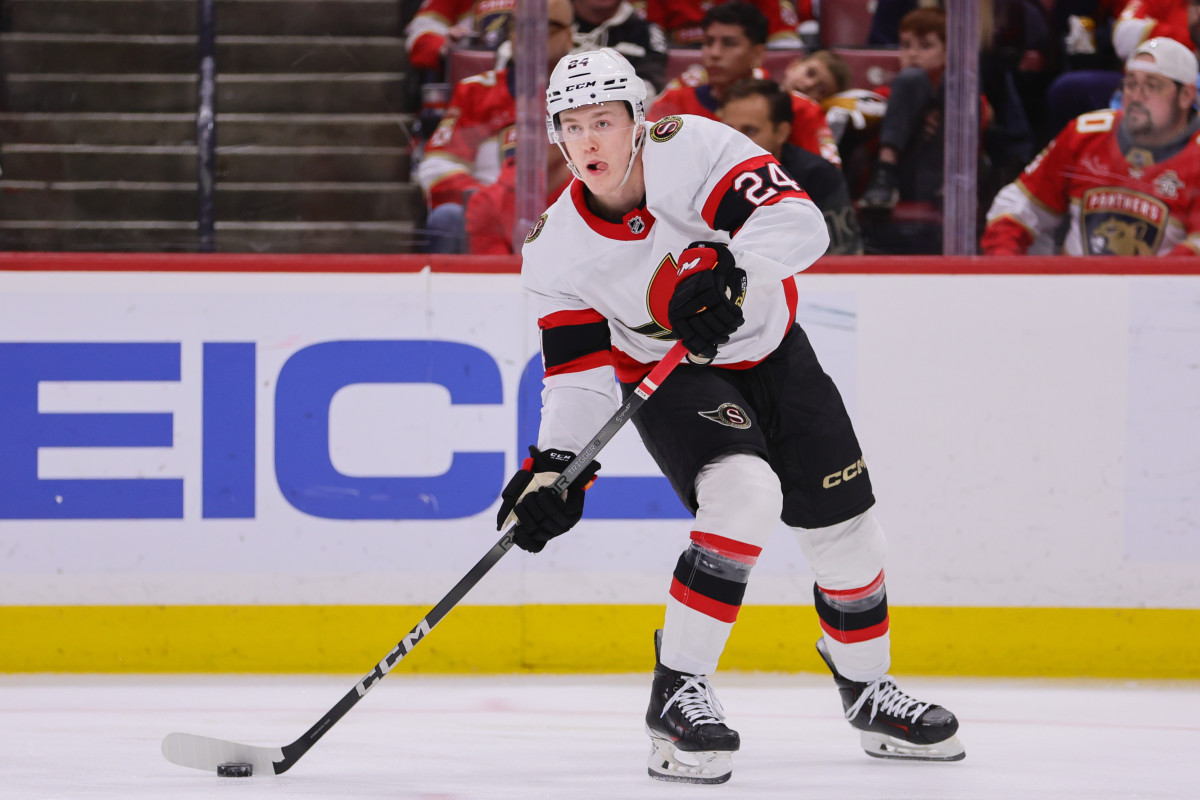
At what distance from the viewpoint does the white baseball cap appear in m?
3.50

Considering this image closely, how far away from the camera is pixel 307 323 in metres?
3.42

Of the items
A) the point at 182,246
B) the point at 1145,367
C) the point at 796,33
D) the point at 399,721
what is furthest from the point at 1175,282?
the point at 182,246

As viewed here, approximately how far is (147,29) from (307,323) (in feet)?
2.94

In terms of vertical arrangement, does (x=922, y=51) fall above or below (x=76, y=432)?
above

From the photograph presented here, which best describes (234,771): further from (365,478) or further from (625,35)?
(625,35)

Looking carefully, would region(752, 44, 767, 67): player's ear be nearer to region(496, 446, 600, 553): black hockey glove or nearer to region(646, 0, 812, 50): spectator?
region(646, 0, 812, 50): spectator

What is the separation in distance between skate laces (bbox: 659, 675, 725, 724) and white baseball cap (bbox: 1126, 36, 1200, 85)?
216 cm

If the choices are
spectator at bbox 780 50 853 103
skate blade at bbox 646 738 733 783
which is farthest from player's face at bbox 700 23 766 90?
skate blade at bbox 646 738 733 783

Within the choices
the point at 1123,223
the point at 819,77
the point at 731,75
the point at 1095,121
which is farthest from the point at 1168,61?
the point at 731,75

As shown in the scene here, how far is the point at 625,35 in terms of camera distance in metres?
3.71

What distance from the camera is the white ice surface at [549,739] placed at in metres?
2.20

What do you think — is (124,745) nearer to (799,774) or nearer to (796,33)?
(799,774)

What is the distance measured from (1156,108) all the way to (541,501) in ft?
7.03

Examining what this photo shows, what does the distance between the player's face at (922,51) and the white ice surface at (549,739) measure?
1568mm
